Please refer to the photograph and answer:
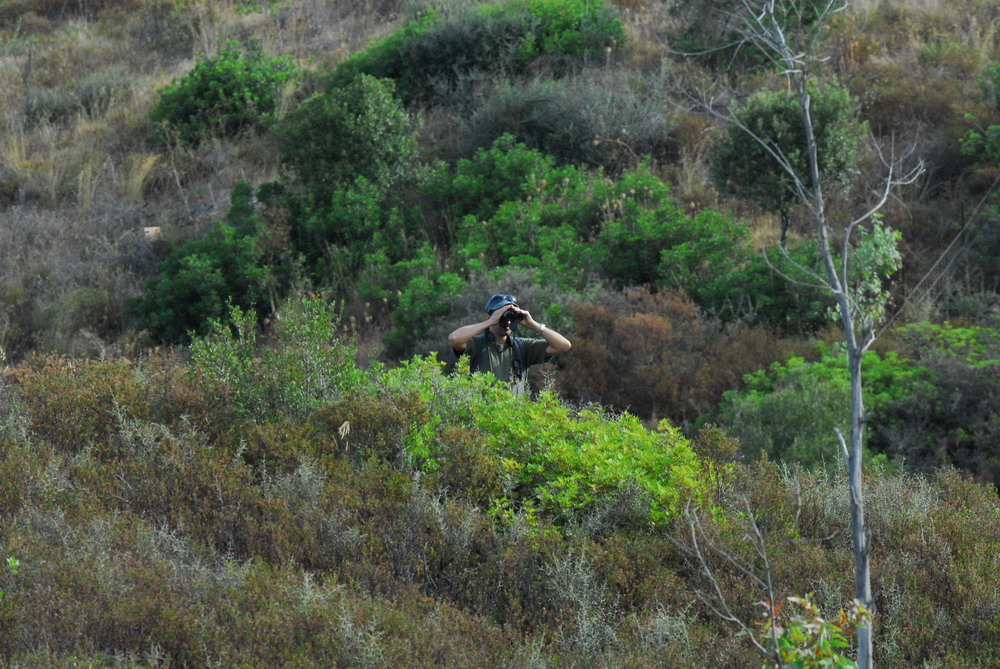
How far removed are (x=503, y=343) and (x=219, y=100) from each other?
972 cm

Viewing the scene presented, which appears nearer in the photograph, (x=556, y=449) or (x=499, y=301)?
(x=556, y=449)

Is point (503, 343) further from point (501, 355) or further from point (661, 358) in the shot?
point (661, 358)

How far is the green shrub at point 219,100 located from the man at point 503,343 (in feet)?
30.6

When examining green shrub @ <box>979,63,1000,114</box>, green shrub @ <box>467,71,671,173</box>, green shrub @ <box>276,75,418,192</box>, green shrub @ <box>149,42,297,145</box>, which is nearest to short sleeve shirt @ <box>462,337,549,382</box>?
green shrub @ <box>276,75,418,192</box>

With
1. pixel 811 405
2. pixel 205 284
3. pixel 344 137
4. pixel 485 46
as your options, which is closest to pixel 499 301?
pixel 811 405

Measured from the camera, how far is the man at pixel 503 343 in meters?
6.37

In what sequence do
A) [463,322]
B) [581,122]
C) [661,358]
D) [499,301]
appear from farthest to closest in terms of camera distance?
[581,122]
[463,322]
[661,358]
[499,301]

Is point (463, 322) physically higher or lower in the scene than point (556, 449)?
lower

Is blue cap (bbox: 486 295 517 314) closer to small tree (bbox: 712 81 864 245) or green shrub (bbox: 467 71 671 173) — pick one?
small tree (bbox: 712 81 864 245)

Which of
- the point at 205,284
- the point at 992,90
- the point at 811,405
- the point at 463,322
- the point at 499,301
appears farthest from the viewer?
the point at 992,90

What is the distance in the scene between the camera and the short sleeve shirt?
6.48 metres

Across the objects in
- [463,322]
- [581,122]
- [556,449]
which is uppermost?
[556,449]

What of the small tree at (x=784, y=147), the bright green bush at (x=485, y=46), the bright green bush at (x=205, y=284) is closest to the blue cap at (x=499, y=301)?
the small tree at (x=784, y=147)

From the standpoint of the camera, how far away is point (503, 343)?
21.5ft
